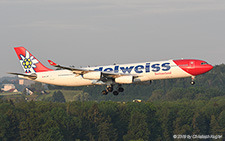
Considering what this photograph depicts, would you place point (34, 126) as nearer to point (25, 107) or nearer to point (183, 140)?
point (25, 107)

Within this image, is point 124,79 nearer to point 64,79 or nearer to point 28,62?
point 64,79

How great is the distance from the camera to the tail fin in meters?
95.2

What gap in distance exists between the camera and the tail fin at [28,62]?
95188 mm

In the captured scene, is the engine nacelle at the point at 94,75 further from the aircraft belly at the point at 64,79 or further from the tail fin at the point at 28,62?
the tail fin at the point at 28,62

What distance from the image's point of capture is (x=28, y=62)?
316 feet

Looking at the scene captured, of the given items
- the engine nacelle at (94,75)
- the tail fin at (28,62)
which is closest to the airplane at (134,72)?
the engine nacelle at (94,75)

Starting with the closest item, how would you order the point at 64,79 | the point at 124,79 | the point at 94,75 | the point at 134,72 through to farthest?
the point at 124,79
the point at 94,75
the point at 134,72
the point at 64,79

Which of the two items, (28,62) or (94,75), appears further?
(28,62)

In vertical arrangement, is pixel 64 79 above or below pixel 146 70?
below

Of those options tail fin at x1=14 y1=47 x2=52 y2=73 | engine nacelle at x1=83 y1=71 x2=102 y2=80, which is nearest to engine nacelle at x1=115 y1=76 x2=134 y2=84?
engine nacelle at x1=83 y1=71 x2=102 y2=80

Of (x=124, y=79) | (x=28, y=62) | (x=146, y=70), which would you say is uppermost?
(x=28, y=62)

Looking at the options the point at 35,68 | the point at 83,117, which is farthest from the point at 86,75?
the point at 83,117

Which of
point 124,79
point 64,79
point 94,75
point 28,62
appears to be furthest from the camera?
point 28,62

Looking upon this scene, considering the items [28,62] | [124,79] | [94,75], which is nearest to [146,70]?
[124,79]
